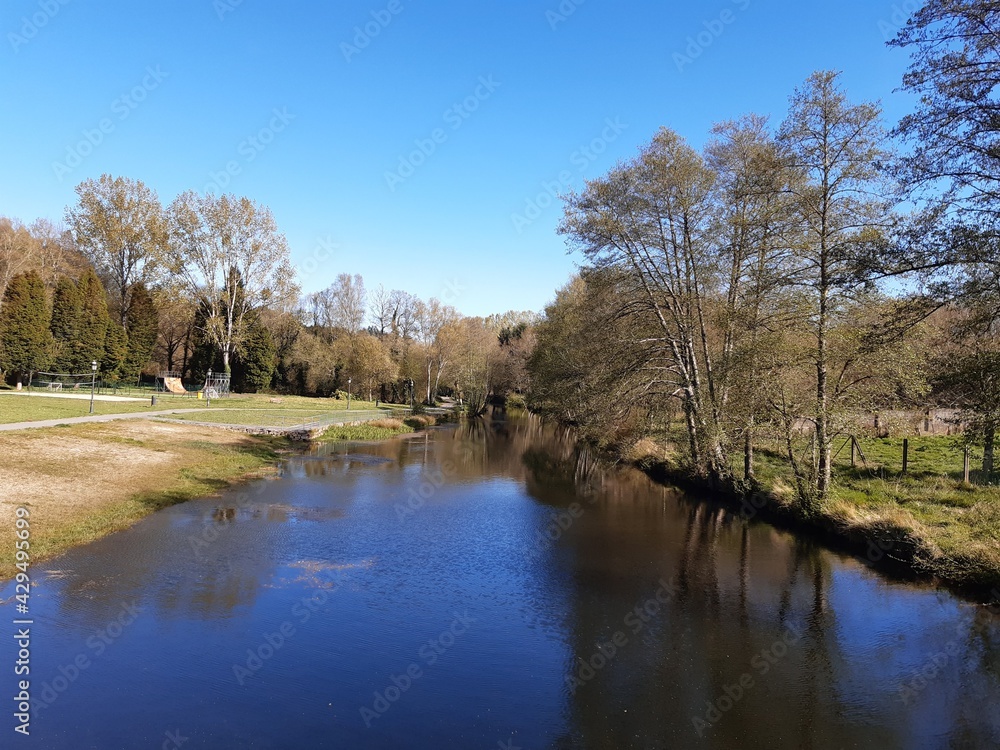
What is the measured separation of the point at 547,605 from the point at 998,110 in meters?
10.5

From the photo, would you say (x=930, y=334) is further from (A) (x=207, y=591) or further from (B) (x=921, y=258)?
(A) (x=207, y=591)

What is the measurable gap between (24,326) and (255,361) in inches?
662

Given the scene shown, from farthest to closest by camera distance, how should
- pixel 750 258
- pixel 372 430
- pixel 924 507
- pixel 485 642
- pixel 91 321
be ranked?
pixel 91 321, pixel 372 430, pixel 750 258, pixel 924 507, pixel 485 642

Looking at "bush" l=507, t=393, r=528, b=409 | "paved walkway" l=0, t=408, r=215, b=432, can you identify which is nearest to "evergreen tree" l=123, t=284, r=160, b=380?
Result: "paved walkway" l=0, t=408, r=215, b=432

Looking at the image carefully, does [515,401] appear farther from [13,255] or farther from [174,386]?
[13,255]

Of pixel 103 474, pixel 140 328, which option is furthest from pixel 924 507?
pixel 140 328

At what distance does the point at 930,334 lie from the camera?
12.1 m

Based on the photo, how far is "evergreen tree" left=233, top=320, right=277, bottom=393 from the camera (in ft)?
174

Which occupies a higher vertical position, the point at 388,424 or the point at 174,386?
the point at 174,386

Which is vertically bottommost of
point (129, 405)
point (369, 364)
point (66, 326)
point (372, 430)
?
point (372, 430)

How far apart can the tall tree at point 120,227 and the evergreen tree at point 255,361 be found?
8.89 meters

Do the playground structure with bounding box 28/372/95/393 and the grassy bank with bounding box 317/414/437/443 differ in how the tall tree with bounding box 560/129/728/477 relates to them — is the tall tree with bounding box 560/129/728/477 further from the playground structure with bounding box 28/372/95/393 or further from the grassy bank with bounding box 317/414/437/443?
the playground structure with bounding box 28/372/95/393

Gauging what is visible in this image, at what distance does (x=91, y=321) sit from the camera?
46.2 meters

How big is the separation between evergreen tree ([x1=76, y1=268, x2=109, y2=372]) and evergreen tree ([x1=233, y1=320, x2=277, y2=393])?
1011 centimetres
